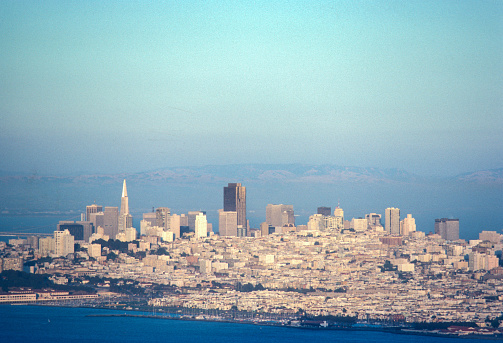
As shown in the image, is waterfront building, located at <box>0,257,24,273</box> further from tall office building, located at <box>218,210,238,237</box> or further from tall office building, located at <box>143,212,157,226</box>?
tall office building, located at <box>218,210,238,237</box>

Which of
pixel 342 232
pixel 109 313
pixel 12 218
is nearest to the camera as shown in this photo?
pixel 109 313

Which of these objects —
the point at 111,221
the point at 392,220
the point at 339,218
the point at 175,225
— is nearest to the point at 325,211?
the point at 339,218

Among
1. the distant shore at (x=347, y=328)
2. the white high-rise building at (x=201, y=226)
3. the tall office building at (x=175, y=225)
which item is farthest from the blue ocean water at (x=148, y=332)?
the tall office building at (x=175, y=225)

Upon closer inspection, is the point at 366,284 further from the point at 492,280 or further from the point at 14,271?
the point at 14,271

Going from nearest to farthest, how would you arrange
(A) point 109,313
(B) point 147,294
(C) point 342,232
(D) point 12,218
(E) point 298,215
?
(A) point 109,313 → (B) point 147,294 → (D) point 12,218 → (C) point 342,232 → (E) point 298,215

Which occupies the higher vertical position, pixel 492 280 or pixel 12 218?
pixel 12 218

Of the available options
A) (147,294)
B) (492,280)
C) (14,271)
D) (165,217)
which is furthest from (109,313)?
(165,217)
